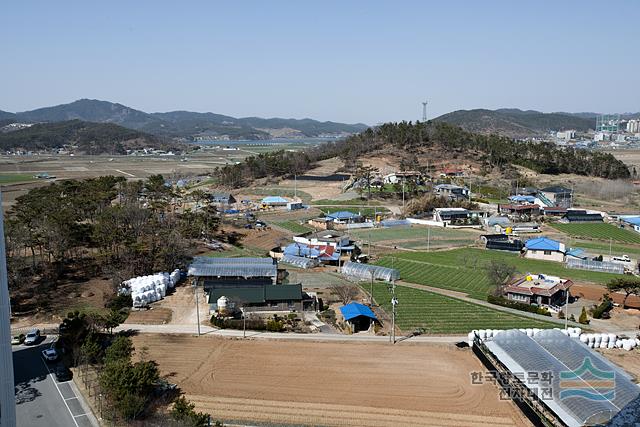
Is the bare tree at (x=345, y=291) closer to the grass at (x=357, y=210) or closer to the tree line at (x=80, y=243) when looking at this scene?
the tree line at (x=80, y=243)

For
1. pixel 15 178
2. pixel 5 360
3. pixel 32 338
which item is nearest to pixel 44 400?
pixel 32 338

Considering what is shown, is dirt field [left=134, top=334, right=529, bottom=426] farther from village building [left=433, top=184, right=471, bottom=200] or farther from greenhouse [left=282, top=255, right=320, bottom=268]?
village building [left=433, top=184, right=471, bottom=200]

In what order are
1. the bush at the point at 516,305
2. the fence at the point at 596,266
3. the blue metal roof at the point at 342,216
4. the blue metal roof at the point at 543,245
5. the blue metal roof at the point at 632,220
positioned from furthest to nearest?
the blue metal roof at the point at 342,216 < the blue metal roof at the point at 632,220 < the blue metal roof at the point at 543,245 < the fence at the point at 596,266 < the bush at the point at 516,305

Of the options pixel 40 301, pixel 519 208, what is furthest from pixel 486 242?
pixel 40 301

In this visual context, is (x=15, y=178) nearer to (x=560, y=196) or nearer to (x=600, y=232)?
→ (x=560, y=196)

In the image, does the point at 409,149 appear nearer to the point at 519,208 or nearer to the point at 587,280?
the point at 519,208

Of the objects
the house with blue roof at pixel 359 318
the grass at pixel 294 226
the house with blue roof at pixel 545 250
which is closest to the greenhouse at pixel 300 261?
the grass at pixel 294 226
